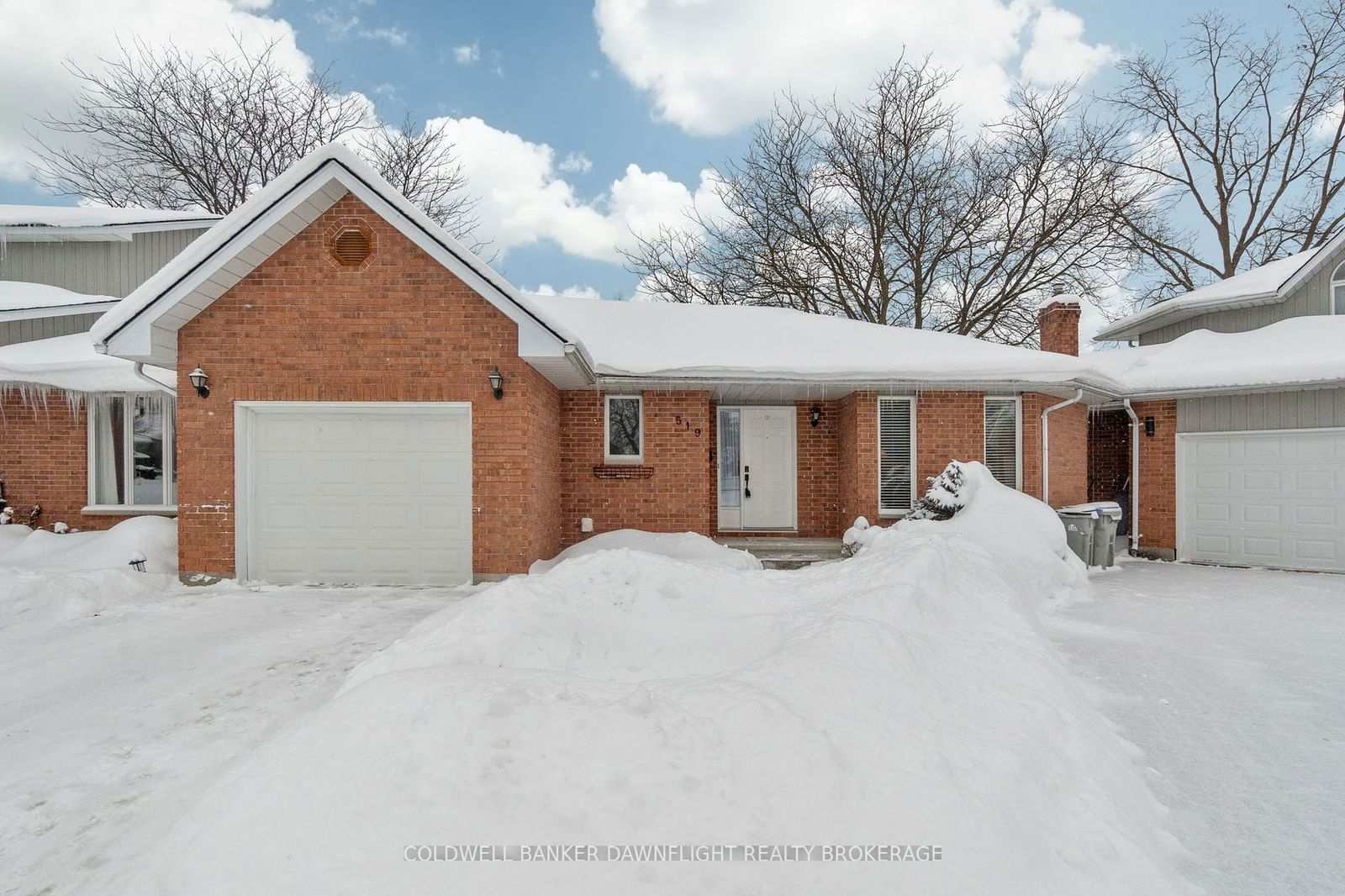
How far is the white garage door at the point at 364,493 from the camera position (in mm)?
7500

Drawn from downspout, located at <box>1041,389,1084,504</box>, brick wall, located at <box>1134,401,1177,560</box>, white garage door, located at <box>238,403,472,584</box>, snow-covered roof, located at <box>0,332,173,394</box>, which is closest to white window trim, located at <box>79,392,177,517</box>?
snow-covered roof, located at <box>0,332,173,394</box>

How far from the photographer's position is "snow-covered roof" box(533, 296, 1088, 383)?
8.98 m

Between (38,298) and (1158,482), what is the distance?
69.8 feet

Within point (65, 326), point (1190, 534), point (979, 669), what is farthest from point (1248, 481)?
point (65, 326)

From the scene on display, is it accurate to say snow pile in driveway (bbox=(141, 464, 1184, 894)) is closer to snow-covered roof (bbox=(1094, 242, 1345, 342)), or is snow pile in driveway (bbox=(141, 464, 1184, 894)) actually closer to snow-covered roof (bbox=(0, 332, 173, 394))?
snow-covered roof (bbox=(0, 332, 173, 394))

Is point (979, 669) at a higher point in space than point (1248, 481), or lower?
lower

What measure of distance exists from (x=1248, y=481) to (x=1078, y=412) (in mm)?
2732

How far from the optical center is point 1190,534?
1042 centimetres

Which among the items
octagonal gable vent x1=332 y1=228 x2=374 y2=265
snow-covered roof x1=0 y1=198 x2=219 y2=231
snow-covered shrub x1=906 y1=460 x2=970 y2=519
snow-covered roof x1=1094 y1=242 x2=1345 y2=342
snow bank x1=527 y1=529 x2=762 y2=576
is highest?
Answer: snow-covered roof x1=0 y1=198 x2=219 y2=231

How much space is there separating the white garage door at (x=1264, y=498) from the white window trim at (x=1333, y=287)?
153 inches

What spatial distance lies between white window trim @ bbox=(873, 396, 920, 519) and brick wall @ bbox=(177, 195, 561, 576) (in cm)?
599

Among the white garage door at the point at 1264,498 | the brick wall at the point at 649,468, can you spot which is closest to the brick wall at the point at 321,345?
the brick wall at the point at 649,468

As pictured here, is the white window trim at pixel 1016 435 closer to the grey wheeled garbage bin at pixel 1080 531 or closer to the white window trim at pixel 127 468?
the grey wheeled garbage bin at pixel 1080 531

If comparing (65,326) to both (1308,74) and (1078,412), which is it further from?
(1308,74)
